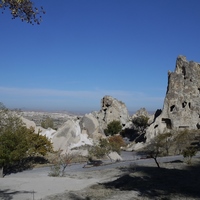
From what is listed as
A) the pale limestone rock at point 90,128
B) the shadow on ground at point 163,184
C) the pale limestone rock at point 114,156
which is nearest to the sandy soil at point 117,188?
the shadow on ground at point 163,184

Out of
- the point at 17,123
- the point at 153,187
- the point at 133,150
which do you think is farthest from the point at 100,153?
the point at 153,187

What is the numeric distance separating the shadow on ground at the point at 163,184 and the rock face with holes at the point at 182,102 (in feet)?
94.5

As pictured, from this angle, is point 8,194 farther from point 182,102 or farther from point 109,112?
point 109,112

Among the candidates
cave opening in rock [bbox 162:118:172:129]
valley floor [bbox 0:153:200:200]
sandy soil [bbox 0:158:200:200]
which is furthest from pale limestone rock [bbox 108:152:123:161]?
cave opening in rock [bbox 162:118:172:129]

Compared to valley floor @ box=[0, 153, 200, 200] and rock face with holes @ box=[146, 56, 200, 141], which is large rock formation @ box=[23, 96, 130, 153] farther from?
valley floor @ box=[0, 153, 200, 200]

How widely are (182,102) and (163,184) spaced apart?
36989 millimetres

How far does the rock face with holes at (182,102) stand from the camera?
5009cm

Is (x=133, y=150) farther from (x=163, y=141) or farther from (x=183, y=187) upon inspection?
(x=183, y=187)

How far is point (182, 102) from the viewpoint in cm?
5128

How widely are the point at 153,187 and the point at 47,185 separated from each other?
7.34 metres

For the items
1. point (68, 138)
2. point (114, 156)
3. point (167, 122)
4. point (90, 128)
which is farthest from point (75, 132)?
point (167, 122)

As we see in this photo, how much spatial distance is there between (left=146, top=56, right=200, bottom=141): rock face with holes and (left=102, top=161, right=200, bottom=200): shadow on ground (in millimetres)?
28802

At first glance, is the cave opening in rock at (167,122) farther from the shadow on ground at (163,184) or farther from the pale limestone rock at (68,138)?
the shadow on ground at (163,184)

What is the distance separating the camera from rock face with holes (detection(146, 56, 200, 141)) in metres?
50.1
